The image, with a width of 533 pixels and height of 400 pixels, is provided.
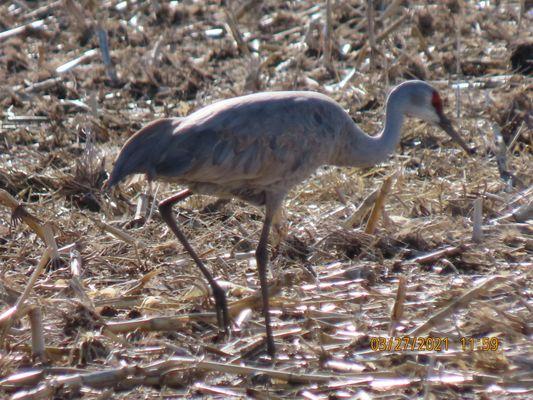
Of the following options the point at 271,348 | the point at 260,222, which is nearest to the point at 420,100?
the point at 260,222

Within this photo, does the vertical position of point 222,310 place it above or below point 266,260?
below

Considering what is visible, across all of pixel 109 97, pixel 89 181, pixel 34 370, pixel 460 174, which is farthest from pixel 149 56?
pixel 34 370

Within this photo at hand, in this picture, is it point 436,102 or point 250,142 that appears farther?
point 436,102

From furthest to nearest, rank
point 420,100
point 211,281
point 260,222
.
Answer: point 260,222, point 420,100, point 211,281

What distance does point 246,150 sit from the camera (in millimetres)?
5652

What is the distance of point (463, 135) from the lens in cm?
808

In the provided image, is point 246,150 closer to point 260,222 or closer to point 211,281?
point 211,281

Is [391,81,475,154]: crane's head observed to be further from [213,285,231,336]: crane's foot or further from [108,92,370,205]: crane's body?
[213,285,231,336]: crane's foot

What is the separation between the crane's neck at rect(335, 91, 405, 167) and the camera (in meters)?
6.15
